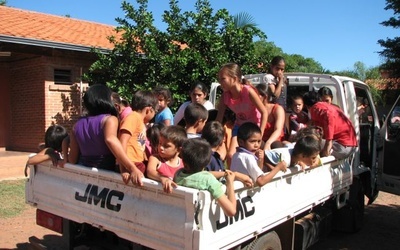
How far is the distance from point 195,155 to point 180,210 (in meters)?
0.39

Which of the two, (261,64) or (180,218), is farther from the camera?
(261,64)

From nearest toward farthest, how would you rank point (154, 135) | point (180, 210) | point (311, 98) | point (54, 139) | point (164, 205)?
point (180, 210), point (164, 205), point (154, 135), point (54, 139), point (311, 98)

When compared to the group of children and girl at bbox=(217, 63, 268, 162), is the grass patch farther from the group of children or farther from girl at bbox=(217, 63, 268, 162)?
girl at bbox=(217, 63, 268, 162)

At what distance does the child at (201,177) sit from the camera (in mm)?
2539

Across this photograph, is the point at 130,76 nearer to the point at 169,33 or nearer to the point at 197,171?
the point at 169,33

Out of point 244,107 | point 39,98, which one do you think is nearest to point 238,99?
point 244,107

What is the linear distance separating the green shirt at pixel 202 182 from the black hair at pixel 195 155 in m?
0.05

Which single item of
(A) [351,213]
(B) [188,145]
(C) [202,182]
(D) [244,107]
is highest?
(D) [244,107]

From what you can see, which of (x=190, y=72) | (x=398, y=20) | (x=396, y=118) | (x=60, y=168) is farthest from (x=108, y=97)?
(x=398, y=20)

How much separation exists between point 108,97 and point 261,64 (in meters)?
7.28

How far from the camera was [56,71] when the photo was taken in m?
10.3

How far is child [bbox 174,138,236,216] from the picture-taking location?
2.54 m

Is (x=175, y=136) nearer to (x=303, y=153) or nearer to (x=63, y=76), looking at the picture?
(x=303, y=153)

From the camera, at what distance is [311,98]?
491 cm
